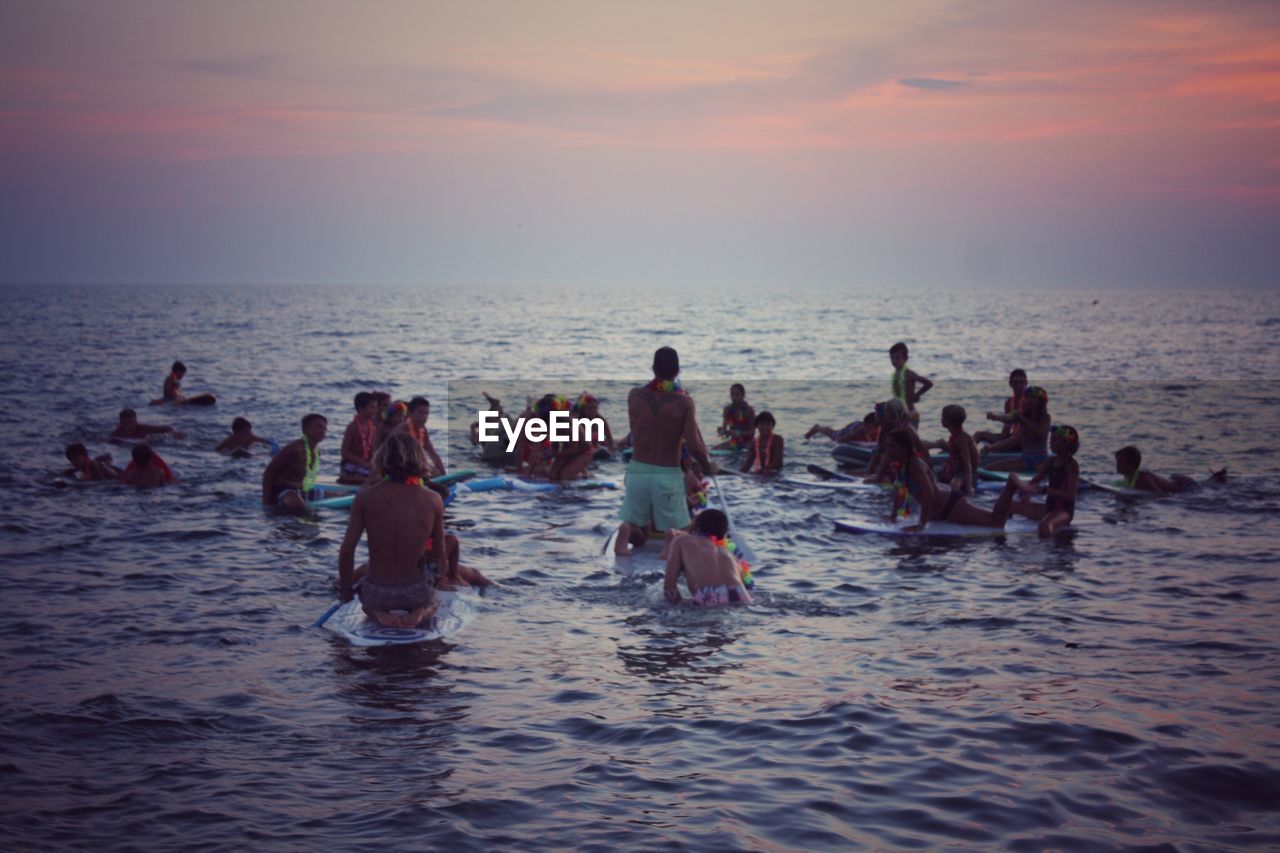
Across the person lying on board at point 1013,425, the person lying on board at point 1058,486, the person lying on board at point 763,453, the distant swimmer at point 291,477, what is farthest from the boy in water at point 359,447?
the person lying on board at point 1013,425

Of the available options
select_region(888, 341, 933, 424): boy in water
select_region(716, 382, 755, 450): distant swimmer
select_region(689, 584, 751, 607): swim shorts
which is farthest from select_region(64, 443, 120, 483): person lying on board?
select_region(888, 341, 933, 424): boy in water

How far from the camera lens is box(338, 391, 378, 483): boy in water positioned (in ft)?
51.9

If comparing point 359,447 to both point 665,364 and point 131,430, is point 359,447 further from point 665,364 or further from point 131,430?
point 131,430

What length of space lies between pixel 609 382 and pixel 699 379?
523cm

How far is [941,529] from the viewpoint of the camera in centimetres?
1332

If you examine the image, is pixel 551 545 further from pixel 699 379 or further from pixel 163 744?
pixel 699 379

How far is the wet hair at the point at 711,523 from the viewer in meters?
9.78

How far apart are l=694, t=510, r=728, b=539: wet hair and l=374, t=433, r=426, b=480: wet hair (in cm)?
270

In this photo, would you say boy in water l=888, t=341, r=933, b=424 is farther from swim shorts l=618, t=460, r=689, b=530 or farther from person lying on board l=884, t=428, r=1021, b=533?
swim shorts l=618, t=460, r=689, b=530

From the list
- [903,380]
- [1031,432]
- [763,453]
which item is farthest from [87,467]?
[1031,432]

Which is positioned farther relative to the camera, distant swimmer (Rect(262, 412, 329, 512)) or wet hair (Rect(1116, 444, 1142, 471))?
wet hair (Rect(1116, 444, 1142, 471))

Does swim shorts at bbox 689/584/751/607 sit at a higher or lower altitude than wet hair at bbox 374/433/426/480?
lower

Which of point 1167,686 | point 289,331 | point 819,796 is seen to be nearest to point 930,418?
point 1167,686

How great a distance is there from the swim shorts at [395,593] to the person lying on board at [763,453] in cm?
1079
